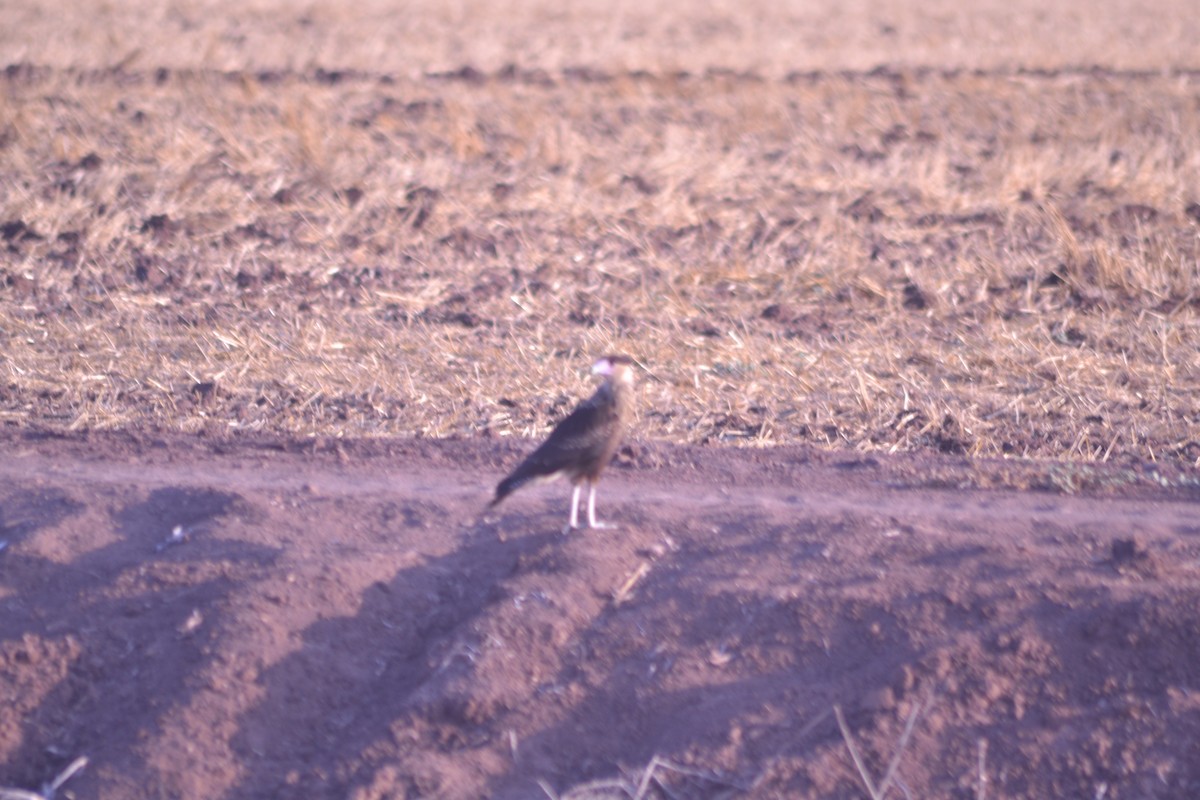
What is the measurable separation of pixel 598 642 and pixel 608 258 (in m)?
6.84

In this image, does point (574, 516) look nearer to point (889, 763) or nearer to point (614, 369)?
point (614, 369)

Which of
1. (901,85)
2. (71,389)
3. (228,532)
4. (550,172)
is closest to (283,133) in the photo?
(550,172)

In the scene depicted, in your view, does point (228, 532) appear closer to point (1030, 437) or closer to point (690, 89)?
point (1030, 437)

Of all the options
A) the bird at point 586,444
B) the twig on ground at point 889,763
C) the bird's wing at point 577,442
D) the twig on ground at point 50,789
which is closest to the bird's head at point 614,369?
the bird at point 586,444

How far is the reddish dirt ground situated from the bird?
0.26 m

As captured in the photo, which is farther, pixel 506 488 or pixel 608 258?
pixel 608 258

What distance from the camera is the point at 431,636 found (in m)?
5.32

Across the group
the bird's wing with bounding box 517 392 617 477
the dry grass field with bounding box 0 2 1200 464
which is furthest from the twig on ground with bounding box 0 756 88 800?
the dry grass field with bounding box 0 2 1200 464

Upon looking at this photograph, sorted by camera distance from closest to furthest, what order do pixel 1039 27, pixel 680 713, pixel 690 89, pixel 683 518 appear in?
1. pixel 680 713
2. pixel 683 518
3. pixel 690 89
4. pixel 1039 27

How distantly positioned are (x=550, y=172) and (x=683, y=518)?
930 centimetres

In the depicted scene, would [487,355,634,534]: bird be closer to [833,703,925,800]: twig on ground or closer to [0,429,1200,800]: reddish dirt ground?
[0,429,1200,800]: reddish dirt ground

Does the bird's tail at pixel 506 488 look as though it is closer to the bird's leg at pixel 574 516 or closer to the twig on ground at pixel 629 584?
the bird's leg at pixel 574 516

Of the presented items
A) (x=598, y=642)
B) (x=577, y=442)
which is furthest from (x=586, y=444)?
(x=598, y=642)

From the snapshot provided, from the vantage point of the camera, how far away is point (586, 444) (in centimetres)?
571
